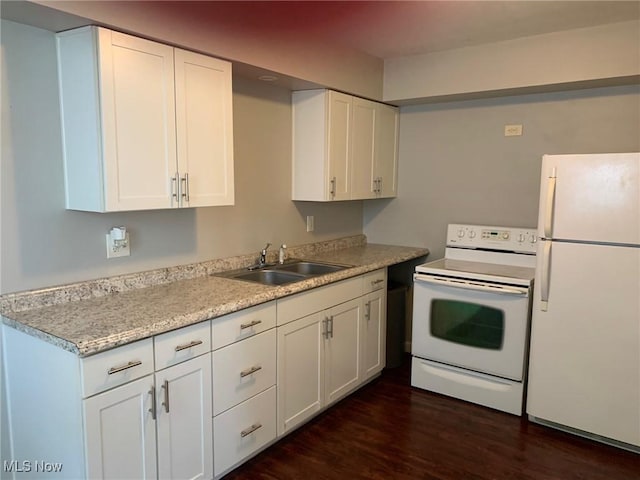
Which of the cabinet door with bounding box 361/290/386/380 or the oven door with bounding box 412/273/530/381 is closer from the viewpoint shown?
the oven door with bounding box 412/273/530/381

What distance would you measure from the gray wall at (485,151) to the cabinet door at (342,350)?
119 cm

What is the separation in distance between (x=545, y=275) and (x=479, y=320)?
554mm

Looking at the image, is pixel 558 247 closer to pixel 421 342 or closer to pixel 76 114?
pixel 421 342

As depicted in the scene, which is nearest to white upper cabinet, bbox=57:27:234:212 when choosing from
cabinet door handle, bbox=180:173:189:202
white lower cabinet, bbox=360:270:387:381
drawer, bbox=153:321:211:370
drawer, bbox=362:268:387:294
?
cabinet door handle, bbox=180:173:189:202

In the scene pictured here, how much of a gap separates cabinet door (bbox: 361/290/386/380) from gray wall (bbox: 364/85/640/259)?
2.76ft

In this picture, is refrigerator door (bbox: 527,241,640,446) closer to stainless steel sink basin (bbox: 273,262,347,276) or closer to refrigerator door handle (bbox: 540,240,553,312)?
refrigerator door handle (bbox: 540,240,553,312)

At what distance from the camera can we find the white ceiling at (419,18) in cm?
237

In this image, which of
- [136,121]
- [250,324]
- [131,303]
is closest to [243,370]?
[250,324]

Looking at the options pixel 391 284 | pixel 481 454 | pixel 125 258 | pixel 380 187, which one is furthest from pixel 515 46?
pixel 125 258

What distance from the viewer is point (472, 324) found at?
3.11 metres

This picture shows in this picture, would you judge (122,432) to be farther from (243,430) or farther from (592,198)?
(592,198)

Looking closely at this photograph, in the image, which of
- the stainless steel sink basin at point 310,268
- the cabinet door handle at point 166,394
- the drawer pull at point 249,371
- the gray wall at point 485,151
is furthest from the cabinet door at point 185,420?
the gray wall at point 485,151

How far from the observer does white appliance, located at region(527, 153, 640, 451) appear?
2.49 m

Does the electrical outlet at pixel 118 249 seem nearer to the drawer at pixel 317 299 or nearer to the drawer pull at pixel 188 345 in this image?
the drawer pull at pixel 188 345
